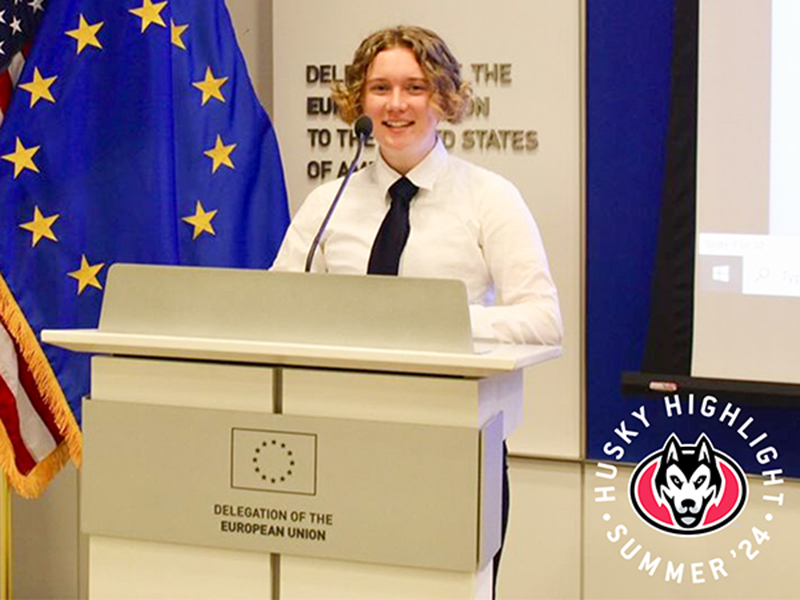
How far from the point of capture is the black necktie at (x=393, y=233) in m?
2.38

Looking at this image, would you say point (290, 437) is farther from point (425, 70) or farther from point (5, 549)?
point (5, 549)

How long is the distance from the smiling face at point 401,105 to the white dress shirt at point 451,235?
0.04 meters

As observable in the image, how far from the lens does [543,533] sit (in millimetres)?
3529

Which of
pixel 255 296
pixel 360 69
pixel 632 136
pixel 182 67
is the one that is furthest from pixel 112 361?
pixel 632 136

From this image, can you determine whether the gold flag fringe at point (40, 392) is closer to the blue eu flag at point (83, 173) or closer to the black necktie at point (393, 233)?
the blue eu flag at point (83, 173)

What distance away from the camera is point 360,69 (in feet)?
8.19

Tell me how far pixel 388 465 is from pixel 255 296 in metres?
0.32

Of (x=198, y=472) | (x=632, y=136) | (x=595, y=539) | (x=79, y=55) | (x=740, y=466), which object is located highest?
(x=79, y=55)

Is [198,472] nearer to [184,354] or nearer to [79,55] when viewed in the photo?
[184,354]

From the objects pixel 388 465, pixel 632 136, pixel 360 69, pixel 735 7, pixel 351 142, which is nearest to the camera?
pixel 388 465

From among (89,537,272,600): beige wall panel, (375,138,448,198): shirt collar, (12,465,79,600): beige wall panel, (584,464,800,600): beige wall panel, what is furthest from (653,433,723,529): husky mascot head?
(12,465,79,600): beige wall panel

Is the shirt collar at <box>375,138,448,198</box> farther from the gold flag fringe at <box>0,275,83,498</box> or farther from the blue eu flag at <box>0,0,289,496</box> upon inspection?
the gold flag fringe at <box>0,275,83,498</box>

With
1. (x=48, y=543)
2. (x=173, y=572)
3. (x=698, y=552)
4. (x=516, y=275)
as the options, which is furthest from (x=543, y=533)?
(x=173, y=572)

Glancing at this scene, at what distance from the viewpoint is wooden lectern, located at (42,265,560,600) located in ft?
5.21
